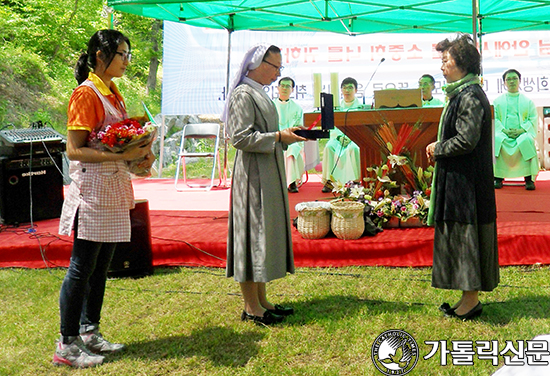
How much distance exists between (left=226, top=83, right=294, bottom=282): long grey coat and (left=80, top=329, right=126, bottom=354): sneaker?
74 cm

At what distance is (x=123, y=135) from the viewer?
2646 millimetres

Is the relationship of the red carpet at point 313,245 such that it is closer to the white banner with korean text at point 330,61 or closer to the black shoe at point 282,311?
the black shoe at point 282,311

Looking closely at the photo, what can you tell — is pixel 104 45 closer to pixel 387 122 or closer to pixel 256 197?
pixel 256 197

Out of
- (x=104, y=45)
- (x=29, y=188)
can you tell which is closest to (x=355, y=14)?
(x=29, y=188)

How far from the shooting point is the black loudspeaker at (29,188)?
575 centimetres

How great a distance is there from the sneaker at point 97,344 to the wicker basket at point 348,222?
2119 millimetres

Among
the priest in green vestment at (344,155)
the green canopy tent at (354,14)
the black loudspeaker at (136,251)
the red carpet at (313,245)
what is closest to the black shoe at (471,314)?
the red carpet at (313,245)

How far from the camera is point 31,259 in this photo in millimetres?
4820

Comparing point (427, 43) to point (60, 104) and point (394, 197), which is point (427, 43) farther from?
point (60, 104)

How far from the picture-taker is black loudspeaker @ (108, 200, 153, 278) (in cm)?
436

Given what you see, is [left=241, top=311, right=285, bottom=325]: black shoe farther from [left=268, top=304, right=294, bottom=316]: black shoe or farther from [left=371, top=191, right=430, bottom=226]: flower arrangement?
[left=371, top=191, right=430, bottom=226]: flower arrangement

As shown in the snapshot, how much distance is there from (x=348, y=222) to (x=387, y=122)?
1.14 m

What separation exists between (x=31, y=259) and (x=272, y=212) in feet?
8.34

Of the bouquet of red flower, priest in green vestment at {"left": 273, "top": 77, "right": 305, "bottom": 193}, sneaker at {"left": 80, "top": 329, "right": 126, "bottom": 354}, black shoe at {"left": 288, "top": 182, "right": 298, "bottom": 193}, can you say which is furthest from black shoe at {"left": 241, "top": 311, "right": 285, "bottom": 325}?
priest in green vestment at {"left": 273, "top": 77, "right": 305, "bottom": 193}
